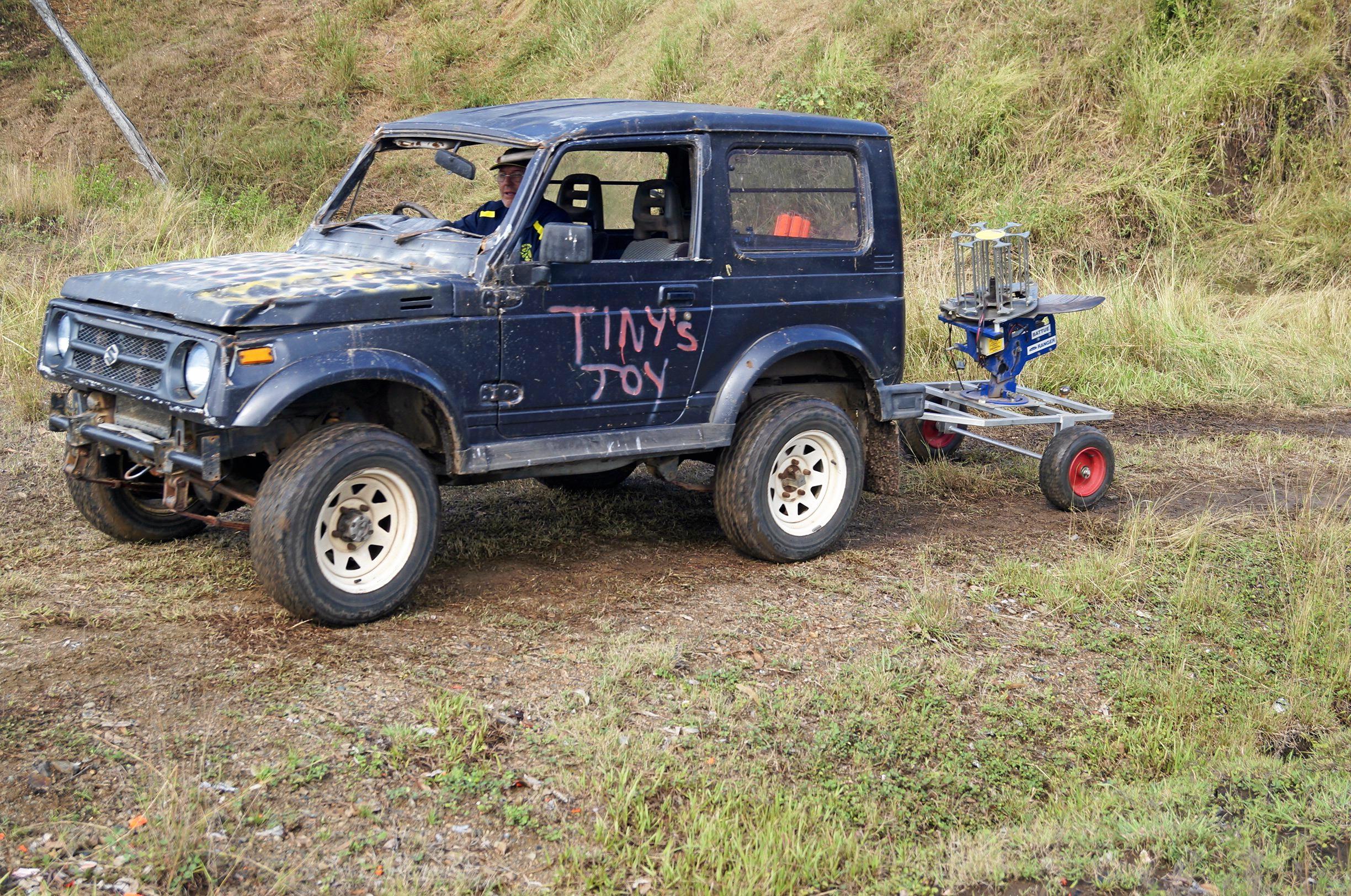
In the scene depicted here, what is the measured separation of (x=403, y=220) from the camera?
576cm

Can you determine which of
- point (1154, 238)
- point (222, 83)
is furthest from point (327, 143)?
point (1154, 238)

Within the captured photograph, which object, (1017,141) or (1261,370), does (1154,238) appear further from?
(1261,370)

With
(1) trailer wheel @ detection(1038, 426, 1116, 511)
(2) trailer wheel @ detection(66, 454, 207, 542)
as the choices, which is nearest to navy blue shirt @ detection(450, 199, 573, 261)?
(2) trailer wheel @ detection(66, 454, 207, 542)

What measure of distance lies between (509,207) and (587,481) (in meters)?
2.04

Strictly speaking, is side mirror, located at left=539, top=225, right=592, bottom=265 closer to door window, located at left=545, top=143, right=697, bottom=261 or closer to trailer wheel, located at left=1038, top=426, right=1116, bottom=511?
door window, located at left=545, top=143, right=697, bottom=261

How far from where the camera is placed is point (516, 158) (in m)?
5.48

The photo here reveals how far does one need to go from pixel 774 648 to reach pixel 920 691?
24.0 inches

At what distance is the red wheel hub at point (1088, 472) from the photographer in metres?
7.09

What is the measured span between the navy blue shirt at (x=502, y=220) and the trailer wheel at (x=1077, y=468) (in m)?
3.06

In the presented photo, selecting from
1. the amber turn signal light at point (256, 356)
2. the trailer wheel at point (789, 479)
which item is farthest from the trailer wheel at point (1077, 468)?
the amber turn signal light at point (256, 356)

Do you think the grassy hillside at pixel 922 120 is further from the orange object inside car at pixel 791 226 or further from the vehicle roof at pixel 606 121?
the vehicle roof at pixel 606 121

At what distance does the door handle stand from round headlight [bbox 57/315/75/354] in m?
2.48

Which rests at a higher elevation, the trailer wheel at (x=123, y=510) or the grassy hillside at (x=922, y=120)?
the grassy hillside at (x=922, y=120)

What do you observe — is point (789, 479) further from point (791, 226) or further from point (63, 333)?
point (63, 333)
